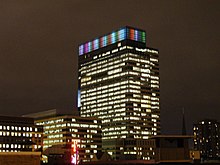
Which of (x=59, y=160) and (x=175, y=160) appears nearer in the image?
(x=175, y=160)

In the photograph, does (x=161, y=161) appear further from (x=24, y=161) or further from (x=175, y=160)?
(x=24, y=161)

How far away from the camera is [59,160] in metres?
184

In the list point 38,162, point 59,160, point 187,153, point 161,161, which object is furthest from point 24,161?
point 59,160

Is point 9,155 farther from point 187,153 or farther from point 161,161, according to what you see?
point 187,153

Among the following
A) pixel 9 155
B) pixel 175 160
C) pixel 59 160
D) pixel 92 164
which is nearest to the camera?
pixel 9 155

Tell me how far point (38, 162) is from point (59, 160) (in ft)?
372

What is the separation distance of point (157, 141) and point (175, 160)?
26.6 feet

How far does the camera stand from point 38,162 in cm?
7312

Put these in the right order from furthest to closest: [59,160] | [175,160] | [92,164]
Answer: [59,160] < [92,164] < [175,160]

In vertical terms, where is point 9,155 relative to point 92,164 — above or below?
above

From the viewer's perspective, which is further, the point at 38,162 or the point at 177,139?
the point at 177,139

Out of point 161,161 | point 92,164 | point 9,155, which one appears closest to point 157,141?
point 161,161

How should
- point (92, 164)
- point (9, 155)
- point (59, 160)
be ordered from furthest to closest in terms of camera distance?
point (59, 160), point (92, 164), point (9, 155)

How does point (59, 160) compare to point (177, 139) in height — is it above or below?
below
